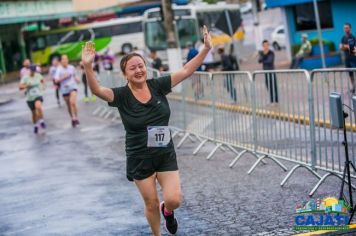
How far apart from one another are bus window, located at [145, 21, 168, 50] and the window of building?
7.98 m

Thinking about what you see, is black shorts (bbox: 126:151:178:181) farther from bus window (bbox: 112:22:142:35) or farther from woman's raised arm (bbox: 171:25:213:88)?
bus window (bbox: 112:22:142:35)

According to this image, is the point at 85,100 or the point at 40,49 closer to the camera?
the point at 85,100

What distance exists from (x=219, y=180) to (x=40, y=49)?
50.7 meters

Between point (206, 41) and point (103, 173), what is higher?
point (206, 41)

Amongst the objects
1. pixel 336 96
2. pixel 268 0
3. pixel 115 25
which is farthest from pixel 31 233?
pixel 115 25

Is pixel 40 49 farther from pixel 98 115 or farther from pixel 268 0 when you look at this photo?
pixel 98 115

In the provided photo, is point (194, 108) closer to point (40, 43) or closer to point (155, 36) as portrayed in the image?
point (155, 36)

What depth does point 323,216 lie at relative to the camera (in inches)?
257

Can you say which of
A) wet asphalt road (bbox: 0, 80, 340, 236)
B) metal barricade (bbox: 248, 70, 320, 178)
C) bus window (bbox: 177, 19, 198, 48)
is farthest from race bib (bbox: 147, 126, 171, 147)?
bus window (bbox: 177, 19, 198, 48)

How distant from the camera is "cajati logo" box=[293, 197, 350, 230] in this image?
6500mm

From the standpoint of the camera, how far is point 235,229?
6961 millimetres

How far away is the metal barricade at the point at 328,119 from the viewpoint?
8273 mm

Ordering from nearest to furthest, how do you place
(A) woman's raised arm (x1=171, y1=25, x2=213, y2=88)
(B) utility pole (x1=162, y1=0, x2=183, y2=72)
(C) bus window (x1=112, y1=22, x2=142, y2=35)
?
1. (A) woman's raised arm (x1=171, y1=25, x2=213, y2=88)
2. (B) utility pole (x1=162, y1=0, x2=183, y2=72)
3. (C) bus window (x1=112, y1=22, x2=142, y2=35)

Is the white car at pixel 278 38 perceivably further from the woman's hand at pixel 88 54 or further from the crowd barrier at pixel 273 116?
the woman's hand at pixel 88 54
